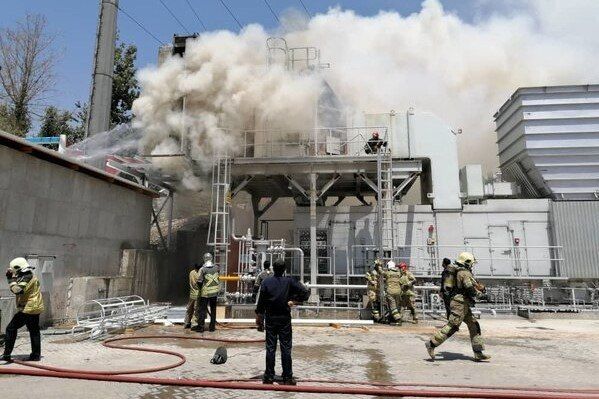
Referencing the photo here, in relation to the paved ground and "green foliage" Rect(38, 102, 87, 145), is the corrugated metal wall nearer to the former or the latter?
the paved ground

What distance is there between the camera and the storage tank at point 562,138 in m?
12.8

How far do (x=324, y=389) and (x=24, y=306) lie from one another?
423cm

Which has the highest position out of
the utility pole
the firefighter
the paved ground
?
the utility pole

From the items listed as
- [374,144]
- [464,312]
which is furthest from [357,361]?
[374,144]

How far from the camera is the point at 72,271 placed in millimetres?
9953

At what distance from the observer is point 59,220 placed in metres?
9.55

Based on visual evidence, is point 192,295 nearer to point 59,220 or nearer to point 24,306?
point 24,306

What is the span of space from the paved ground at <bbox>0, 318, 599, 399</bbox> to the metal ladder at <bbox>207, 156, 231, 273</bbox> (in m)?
3.94

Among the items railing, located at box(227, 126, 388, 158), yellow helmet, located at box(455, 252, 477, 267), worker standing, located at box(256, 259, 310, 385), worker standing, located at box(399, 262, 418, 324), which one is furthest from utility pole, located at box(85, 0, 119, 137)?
yellow helmet, located at box(455, 252, 477, 267)

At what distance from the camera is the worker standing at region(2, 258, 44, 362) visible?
5.56m

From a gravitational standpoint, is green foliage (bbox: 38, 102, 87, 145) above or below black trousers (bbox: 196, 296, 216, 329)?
above

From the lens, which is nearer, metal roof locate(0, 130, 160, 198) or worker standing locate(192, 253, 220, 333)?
metal roof locate(0, 130, 160, 198)

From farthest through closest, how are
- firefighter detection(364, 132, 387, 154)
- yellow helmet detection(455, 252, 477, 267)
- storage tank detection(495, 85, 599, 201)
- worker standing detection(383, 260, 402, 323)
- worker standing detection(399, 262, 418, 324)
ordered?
storage tank detection(495, 85, 599, 201) < firefighter detection(364, 132, 387, 154) < worker standing detection(399, 262, 418, 324) < worker standing detection(383, 260, 402, 323) < yellow helmet detection(455, 252, 477, 267)

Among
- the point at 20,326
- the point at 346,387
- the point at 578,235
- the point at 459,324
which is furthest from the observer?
the point at 578,235
